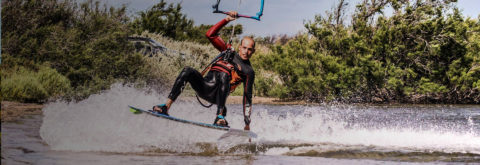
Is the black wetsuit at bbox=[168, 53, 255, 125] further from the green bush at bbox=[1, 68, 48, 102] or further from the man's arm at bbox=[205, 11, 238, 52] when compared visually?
the green bush at bbox=[1, 68, 48, 102]

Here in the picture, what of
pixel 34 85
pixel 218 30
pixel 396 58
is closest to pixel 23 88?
pixel 34 85

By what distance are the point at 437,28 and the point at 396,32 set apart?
154cm

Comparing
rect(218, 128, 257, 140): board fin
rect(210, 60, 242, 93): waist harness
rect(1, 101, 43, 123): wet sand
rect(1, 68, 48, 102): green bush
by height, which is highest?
rect(210, 60, 242, 93): waist harness

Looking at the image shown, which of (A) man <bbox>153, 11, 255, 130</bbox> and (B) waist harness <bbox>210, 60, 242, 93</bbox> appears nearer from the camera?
(A) man <bbox>153, 11, 255, 130</bbox>

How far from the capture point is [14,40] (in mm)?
15195

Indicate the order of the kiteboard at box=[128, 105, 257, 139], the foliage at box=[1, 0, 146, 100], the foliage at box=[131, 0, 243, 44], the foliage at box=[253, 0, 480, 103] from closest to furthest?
1. the kiteboard at box=[128, 105, 257, 139]
2. the foliage at box=[1, 0, 146, 100]
3. the foliage at box=[253, 0, 480, 103]
4. the foliage at box=[131, 0, 243, 44]

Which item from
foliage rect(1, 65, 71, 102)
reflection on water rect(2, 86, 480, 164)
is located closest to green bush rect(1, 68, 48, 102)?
foliage rect(1, 65, 71, 102)

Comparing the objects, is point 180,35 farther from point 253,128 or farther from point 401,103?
point 253,128

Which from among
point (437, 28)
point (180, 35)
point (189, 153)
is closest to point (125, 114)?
point (189, 153)

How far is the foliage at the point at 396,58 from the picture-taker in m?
19.7

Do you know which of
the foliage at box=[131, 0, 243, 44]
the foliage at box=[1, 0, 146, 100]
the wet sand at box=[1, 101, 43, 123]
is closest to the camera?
the wet sand at box=[1, 101, 43, 123]

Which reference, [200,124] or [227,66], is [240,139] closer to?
[200,124]

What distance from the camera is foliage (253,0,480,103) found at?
19688 millimetres

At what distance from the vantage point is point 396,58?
66.1ft
